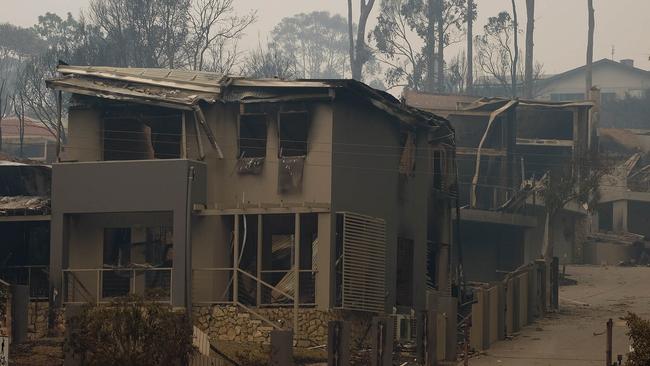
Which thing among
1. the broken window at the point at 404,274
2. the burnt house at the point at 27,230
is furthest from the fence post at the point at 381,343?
the broken window at the point at 404,274

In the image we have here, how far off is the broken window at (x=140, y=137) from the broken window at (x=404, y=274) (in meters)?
7.44

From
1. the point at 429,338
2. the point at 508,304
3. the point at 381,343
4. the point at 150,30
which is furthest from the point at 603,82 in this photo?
the point at 381,343

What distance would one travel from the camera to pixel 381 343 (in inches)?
981

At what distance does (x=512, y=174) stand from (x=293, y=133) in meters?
26.3

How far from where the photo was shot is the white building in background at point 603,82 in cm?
10388

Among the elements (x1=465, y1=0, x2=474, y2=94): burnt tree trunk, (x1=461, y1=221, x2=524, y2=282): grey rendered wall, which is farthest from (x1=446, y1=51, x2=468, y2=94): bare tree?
(x1=461, y1=221, x2=524, y2=282): grey rendered wall

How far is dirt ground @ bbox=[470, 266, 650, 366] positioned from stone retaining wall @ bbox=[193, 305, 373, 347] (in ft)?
12.1

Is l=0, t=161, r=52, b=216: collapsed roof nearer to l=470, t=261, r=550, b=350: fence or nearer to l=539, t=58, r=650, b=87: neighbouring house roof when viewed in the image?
l=470, t=261, r=550, b=350: fence

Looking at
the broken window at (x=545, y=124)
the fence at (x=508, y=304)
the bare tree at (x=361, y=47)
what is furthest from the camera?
the bare tree at (x=361, y=47)

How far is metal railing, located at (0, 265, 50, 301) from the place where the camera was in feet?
109

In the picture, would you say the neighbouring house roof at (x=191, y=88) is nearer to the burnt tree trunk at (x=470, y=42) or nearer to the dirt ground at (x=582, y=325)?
→ the dirt ground at (x=582, y=325)

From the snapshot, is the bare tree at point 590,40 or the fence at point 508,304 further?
the bare tree at point 590,40

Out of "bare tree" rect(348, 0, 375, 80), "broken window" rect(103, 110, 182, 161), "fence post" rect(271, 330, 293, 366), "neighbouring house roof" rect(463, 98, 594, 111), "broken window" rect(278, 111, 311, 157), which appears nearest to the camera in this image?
"fence post" rect(271, 330, 293, 366)

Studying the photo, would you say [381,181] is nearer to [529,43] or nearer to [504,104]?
[504,104]
